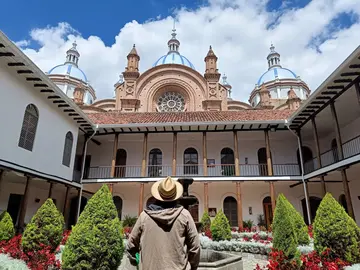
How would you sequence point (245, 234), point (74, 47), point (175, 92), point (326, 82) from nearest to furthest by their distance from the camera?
1. point (326, 82)
2. point (245, 234)
3. point (175, 92)
4. point (74, 47)

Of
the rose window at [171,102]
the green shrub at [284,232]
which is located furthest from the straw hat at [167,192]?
the rose window at [171,102]

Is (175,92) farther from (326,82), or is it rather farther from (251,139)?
(326,82)

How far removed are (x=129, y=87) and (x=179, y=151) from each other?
1092cm

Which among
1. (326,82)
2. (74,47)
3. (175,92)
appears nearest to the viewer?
(326,82)

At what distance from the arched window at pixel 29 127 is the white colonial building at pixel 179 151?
Result: 0.13 feet

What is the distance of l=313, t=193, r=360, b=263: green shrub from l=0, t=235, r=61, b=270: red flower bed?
5768 mm

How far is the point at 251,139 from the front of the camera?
57.4 ft

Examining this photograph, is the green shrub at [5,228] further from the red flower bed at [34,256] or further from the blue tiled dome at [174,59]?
the blue tiled dome at [174,59]

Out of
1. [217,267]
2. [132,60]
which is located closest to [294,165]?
[217,267]

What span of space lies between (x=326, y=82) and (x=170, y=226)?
10.1 metres

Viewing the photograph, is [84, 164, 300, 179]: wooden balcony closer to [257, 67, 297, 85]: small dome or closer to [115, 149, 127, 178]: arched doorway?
[115, 149, 127, 178]: arched doorway

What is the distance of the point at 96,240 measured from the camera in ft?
16.2

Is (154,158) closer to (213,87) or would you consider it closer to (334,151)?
(334,151)

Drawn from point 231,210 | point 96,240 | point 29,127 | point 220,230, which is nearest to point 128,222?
point 231,210
